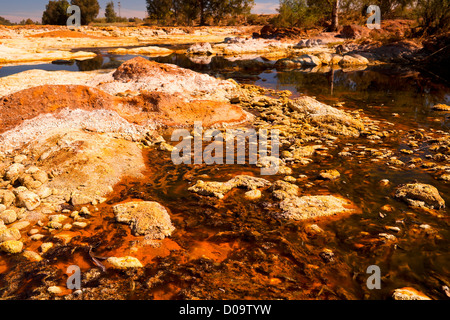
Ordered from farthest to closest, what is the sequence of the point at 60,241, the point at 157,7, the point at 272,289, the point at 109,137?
the point at 157,7 → the point at 109,137 → the point at 60,241 → the point at 272,289

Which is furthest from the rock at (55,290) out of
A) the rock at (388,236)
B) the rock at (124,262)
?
the rock at (388,236)

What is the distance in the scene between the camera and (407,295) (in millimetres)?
3172

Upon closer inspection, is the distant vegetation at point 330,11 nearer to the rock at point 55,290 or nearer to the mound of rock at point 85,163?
the mound of rock at point 85,163

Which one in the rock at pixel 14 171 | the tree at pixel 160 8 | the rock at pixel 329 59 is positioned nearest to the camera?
the rock at pixel 14 171

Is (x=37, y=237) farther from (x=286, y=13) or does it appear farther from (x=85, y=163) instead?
(x=286, y=13)

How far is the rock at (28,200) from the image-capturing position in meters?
4.71

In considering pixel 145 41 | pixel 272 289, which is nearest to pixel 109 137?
pixel 272 289

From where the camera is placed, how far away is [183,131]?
28.8 ft

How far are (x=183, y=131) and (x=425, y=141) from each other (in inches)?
279

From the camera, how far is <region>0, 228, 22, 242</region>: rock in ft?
12.9

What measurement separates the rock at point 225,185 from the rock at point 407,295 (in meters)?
2.87

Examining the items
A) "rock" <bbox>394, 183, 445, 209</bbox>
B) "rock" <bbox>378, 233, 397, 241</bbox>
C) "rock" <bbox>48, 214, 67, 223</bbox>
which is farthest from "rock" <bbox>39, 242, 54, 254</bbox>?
"rock" <bbox>394, 183, 445, 209</bbox>

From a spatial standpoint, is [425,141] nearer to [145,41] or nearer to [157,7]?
[145,41]

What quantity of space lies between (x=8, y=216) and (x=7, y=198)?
1.57 ft
